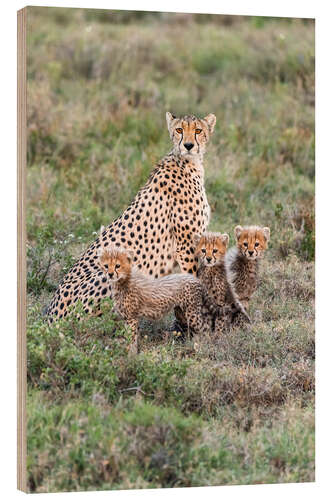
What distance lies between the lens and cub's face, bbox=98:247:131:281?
198 inches

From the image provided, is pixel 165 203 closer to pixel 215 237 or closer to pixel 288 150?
pixel 215 237

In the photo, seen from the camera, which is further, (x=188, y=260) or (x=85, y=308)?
(x=188, y=260)

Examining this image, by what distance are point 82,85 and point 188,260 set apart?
14.9 feet

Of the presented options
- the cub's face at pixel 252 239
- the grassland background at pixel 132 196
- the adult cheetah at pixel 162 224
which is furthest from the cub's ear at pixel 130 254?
the cub's face at pixel 252 239

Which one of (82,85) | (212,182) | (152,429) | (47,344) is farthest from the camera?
(82,85)

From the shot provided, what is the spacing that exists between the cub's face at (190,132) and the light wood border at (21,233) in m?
1.10

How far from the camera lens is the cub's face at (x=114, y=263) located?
5039 mm

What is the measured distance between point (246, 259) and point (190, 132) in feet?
2.79

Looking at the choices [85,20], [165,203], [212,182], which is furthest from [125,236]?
[85,20]

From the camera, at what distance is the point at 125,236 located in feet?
17.7

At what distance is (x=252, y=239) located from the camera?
18.3 feet

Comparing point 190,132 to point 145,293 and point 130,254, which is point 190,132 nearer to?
point 130,254

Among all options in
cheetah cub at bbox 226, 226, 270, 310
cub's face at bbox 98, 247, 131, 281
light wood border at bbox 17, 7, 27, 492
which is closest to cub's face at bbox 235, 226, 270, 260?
cheetah cub at bbox 226, 226, 270, 310

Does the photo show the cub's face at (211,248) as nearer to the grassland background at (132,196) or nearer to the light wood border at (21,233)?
the grassland background at (132,196)
